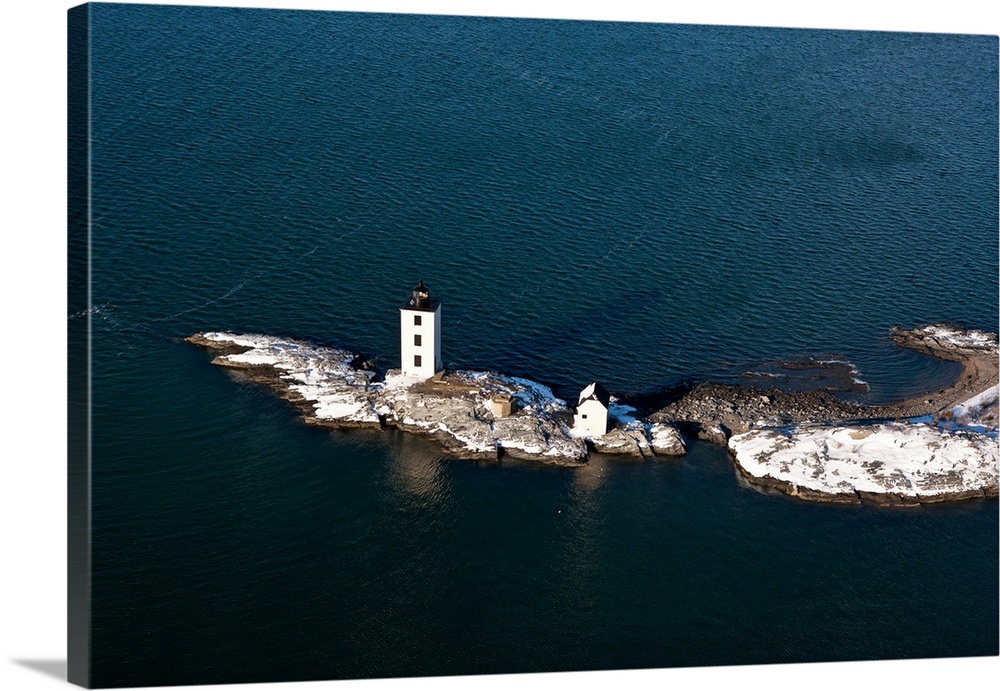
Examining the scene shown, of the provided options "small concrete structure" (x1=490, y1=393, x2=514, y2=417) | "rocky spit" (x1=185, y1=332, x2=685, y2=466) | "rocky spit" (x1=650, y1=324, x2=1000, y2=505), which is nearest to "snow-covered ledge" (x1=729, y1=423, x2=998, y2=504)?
"rocky spit" (x1=650, y1=324, x2=1000, y2=505)

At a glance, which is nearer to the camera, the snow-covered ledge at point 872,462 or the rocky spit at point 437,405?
the snow-covered ledge at point 872,462

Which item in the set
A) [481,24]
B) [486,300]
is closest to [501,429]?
[486,300]

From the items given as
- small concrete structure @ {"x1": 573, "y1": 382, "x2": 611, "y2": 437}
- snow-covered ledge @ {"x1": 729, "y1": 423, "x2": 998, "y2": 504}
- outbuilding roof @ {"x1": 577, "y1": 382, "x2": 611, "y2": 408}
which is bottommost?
snow-covered ledge @ {"x1": 729, "y1": 423, "x2": 998, "y2": 504}

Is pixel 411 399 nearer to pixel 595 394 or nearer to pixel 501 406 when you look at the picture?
pixel 501 406

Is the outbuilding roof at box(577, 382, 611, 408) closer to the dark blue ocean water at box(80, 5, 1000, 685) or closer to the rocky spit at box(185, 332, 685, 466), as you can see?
the rocky spit at box(185, 332, 685, 466)

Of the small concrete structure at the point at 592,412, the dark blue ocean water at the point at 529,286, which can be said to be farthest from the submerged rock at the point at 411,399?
the dark blue ocean water at the point at 529,286

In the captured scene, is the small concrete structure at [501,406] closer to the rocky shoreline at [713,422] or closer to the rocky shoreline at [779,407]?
the rocky shoreline at [713,422]
